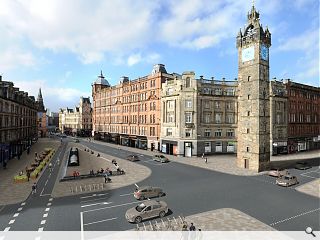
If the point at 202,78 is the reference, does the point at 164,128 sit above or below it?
below

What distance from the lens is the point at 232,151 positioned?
63125mm

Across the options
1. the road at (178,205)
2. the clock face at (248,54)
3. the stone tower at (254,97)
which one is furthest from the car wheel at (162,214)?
the clock face at (248,54)

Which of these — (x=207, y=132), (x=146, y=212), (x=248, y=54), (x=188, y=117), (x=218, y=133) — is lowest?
(x=146, y=212)

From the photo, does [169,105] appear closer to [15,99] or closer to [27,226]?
[15,99]

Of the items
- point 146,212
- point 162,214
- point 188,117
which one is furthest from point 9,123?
point 162,214

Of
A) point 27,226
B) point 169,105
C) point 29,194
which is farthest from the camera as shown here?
point 169,105

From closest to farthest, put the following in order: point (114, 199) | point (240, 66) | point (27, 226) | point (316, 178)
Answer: point (27, 226), point (114, 199), point (316, 178), point (240, 66)

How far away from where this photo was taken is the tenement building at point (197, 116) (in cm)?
5972

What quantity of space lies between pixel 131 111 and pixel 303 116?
2138 inches

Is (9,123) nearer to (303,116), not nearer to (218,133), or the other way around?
(218,133)

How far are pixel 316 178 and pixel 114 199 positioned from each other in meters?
31.9

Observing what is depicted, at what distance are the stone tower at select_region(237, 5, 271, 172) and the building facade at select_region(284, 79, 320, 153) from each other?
25723 mm

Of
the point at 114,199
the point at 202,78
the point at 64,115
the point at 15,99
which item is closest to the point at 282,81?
the point at 202,78

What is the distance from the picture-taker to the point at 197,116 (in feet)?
197
